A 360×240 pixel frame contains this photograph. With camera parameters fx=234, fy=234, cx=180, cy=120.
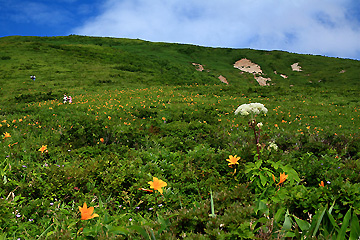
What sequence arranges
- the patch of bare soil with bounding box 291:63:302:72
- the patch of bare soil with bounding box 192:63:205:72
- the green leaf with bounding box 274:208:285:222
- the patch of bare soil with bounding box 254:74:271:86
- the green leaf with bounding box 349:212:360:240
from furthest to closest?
the patch of bare soil with bounding box 291:63:302:72 → the patch of bare soil with bounding box 192:63:205:72 → the patch of bare soil with bounding box 254:74:271:86 → the green leaf with bounding box 274:208:285:222 → the green leaf with bounding box 349:212:360:240

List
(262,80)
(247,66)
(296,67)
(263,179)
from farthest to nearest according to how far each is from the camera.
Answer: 1. (296,67)
2. (247,66)
3. (262,80)
4. (263,179)

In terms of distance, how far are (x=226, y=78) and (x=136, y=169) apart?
3241cm

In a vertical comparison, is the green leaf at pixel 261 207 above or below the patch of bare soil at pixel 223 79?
below

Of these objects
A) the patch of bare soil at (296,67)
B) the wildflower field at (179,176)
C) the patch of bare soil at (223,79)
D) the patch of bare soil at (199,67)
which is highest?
the patch of bare soil at (296,67)

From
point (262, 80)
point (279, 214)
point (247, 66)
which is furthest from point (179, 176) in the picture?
point (247, 66)

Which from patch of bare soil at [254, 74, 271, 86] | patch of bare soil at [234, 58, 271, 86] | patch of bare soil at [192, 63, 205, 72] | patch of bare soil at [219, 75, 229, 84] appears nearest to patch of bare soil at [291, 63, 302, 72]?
patch of bare soil at [234, 58, 271, 86]

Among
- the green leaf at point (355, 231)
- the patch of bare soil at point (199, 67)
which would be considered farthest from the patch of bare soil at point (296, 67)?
the green leaf at point (355, 231)

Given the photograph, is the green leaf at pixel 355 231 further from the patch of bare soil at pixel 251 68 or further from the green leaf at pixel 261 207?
the patch of bare soil at pixel 251 68

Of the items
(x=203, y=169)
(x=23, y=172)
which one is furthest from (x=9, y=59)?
(x=203, y=169)

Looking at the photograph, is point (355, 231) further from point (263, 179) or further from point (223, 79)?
point (223, 79)

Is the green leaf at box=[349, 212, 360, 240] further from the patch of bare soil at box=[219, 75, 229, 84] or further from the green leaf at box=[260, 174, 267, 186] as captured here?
the patch of bare soil at box=[219, 75, 229, 84]

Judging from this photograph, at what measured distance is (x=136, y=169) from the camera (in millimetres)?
5336

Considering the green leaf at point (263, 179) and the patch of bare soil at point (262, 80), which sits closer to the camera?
the green leaf at point (263, 179)

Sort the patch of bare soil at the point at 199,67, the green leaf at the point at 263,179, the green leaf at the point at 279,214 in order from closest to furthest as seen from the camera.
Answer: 1. the green leaf at the point at 279,214
2. the green leaf at the point at 263,179
3. the patch of bare soil at the point at 199,67
